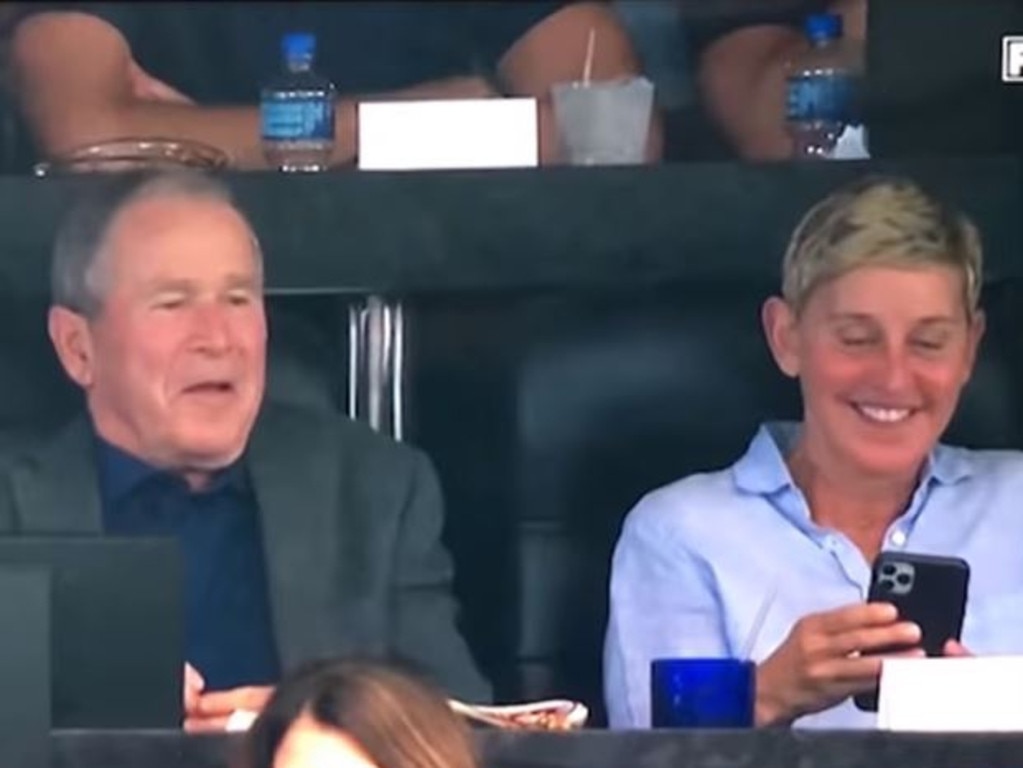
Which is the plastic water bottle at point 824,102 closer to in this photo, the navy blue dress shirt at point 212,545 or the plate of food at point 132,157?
the plate of food at point 132,157

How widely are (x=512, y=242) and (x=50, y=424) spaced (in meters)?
0.62

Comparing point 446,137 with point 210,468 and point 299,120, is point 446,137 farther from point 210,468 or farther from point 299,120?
point 210,468

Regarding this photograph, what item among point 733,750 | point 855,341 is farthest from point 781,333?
point 733,750

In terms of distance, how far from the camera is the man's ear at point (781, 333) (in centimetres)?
454

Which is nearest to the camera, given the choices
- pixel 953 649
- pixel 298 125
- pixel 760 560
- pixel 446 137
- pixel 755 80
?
pixel 953 649

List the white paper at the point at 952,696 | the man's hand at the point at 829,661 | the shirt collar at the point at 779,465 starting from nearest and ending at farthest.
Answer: the white paper at the point at 952,696
the man's hand at the point at 829,661
the shirt collar at the point at 779,465

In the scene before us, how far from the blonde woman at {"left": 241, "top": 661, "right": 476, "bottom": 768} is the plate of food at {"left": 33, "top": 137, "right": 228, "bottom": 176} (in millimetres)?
1389

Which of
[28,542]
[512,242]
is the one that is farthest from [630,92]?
[28,542]

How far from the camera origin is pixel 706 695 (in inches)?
152

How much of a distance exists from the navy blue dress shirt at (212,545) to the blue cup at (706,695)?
25.5 inches

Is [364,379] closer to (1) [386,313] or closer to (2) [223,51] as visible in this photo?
(1) [386,313]

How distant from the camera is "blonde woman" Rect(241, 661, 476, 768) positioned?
316 cm

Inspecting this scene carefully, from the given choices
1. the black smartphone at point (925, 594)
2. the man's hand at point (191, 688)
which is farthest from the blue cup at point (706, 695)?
the man's hand at point (191, 688)

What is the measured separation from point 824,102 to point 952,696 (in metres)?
1.09
